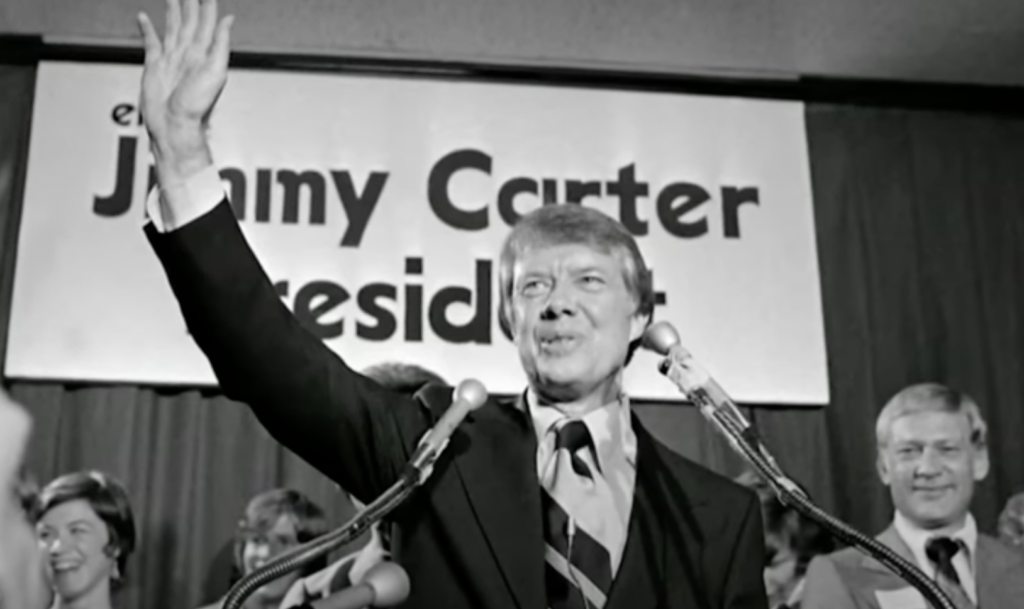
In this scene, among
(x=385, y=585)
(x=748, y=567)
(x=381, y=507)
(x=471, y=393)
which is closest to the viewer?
(x=381, y=507)

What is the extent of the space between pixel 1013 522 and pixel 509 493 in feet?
9.14

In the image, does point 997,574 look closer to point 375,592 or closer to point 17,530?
point 375,592

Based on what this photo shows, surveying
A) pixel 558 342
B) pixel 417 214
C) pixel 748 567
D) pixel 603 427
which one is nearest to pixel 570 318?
pixel 558 342

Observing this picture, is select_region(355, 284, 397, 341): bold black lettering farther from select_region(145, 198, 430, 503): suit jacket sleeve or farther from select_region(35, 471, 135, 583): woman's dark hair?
select_region(145, 198, 430, 503): suit jacket sleeve

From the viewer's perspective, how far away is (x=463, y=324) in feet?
13.1

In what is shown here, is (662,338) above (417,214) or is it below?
below

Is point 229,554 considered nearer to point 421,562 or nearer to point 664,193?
point 664,193

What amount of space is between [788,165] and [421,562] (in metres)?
3.05

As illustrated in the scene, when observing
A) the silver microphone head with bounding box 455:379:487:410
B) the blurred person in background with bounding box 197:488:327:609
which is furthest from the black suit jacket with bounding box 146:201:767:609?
the blurred person in background with bounding box 197:488:327:609

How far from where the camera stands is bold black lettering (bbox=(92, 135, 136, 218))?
13.1 ft

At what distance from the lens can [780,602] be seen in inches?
136

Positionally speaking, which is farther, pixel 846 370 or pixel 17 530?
pixel 846 370

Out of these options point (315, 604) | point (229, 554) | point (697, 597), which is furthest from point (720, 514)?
point (229, 554)

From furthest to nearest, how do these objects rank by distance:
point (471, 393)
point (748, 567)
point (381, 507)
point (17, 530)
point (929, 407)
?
point (929, 407) → point (17, 530) → point (748, 567) → point (471, 393) → point (381, 507)
